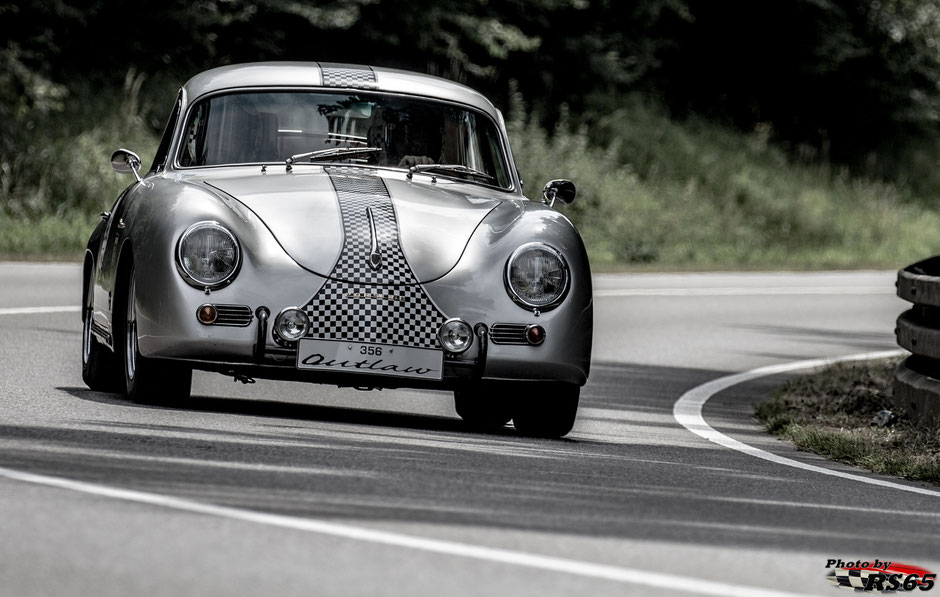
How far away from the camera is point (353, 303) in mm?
7945

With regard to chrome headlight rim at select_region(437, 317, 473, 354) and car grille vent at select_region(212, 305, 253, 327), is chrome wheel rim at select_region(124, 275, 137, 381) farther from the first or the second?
chrome headlight rim at select_region(437, 317, 473, 354)

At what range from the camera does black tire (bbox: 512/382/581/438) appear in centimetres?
860

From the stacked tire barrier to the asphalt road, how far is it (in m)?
0.85

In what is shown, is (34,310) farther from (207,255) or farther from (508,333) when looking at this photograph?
(508,333)

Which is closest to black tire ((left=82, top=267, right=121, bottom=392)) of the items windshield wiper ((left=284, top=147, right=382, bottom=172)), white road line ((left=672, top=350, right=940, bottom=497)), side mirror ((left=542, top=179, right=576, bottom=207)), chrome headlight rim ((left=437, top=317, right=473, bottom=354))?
windshield wiper ((left=284, top=147, right=382, bottom=172))

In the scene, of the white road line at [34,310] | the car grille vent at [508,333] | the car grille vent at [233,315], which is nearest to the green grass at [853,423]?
the car grille vent at [508,333]

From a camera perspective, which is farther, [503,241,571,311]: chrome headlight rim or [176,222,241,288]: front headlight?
[503,241,571,311]: chrome headlight rim

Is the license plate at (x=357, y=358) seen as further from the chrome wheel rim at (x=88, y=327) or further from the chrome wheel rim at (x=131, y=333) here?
the chrome wheel rim at (x=88, y=327)

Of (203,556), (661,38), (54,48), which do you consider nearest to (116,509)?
(203,556)

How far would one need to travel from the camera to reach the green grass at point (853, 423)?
8.55 metres

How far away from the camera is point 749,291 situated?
21734 mm

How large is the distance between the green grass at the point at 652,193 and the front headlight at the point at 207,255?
40.7 feet

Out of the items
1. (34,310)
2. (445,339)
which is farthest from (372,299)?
(34,310)

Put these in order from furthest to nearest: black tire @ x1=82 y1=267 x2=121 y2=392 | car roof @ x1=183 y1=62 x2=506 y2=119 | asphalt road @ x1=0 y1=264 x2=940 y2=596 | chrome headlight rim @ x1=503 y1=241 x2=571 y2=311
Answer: car roof @ x1=183 y1=62 x2=506 y2=119 < black tire @ x1=82 y1=267 x2=121 y2=392 < chrome headlight rim @ x1=503 y1=241 x2=571 y2=311 < asphalt road @ x1=0 y1=264 x2=940 y2=596
